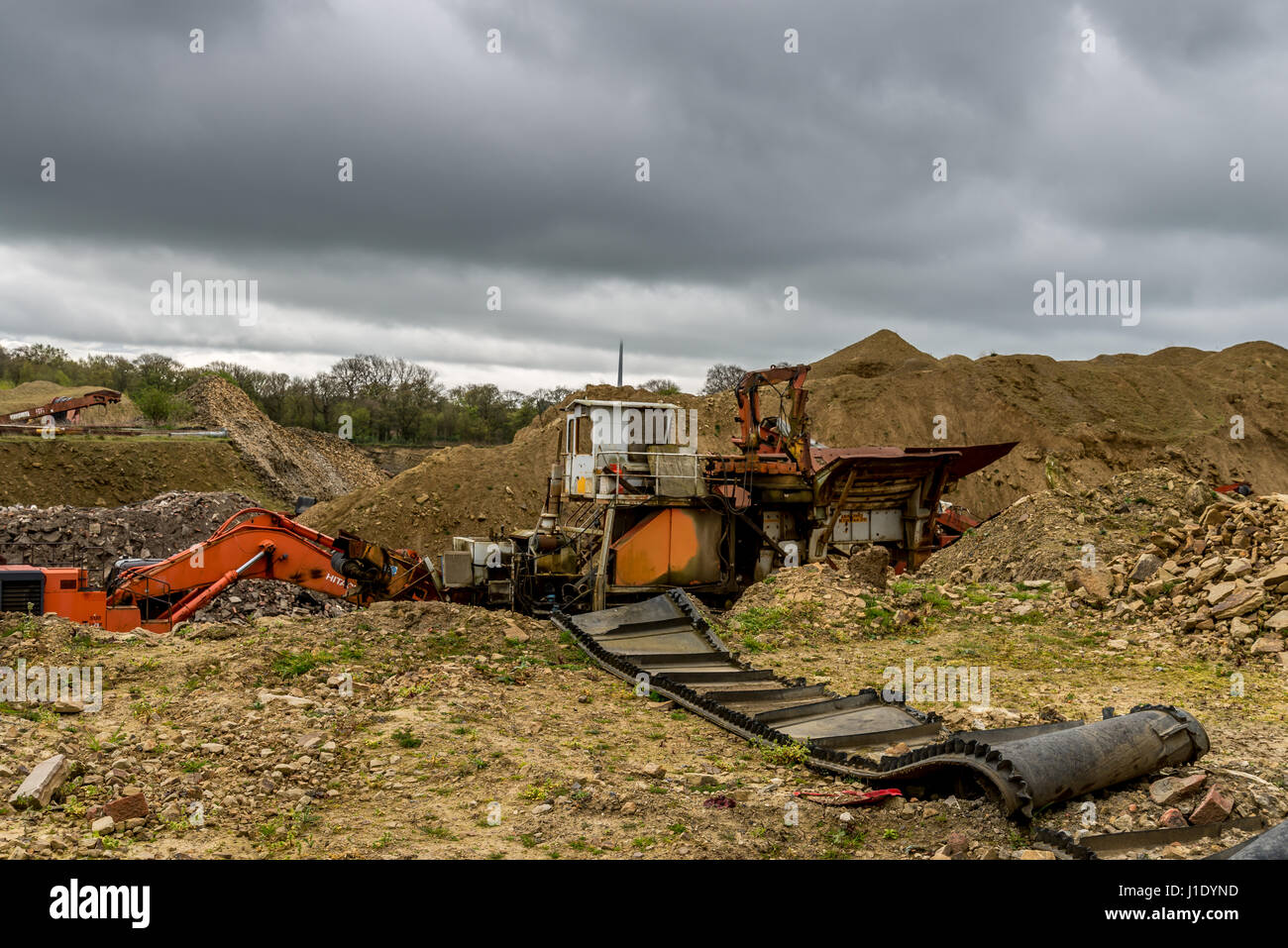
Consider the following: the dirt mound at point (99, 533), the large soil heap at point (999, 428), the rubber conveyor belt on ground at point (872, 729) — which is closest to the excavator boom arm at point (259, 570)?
the rubber conveyor belt on ground at point (872, 729)

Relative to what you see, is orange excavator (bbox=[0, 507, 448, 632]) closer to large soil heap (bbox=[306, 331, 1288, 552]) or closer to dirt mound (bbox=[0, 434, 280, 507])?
large soil heap (bbox=[306, 331, 1288, 552])

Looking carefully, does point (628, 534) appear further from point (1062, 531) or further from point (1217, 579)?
point (1217, 579)

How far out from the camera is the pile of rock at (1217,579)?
10.7 metres

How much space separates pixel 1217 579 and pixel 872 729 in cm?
682

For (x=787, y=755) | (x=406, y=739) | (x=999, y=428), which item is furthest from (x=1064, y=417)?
(x=406, y=739)

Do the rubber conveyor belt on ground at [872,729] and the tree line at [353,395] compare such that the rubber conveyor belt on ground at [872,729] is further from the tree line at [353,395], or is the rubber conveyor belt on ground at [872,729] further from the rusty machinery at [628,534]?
the tree line at [353,395]

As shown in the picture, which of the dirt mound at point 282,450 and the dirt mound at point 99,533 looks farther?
the dirt mound at point 282,450

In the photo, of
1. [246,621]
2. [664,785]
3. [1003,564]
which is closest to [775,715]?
[664,785]

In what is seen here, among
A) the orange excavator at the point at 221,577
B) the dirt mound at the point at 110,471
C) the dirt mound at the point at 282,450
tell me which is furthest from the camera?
the dirt mound at the point at 282,450

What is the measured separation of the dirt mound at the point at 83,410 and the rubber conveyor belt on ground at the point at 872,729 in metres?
34.4

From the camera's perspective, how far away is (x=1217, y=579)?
458 inches

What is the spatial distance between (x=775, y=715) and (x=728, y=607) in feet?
21.1
